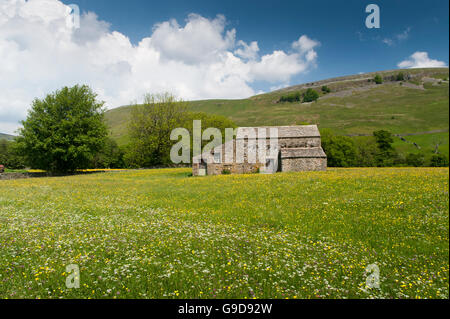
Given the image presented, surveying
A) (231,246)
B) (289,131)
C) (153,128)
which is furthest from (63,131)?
(231,246)

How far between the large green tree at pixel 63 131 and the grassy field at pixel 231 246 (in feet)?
88.6

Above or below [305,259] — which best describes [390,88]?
above

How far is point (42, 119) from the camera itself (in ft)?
124

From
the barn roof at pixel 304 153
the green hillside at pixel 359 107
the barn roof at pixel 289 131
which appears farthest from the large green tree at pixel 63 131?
the green hillside at pixel 359 107

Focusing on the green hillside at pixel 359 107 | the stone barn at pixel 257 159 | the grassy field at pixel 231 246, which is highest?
the green hillside at pixel 359 107

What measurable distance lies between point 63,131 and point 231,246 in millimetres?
42251

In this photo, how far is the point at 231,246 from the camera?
7840 mm

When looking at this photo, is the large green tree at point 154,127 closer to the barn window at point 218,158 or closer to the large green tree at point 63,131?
the large green tree at point 63,131

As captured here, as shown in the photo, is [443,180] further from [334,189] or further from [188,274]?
[188,274]

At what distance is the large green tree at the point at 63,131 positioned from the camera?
37.5 m

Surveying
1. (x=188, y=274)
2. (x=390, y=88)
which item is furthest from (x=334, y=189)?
(x=390, y=88)

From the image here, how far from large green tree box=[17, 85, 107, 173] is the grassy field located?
88.6ft

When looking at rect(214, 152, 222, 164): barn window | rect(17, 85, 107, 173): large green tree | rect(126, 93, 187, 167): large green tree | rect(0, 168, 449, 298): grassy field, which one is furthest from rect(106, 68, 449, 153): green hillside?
rect(0, 168, 449, 298): grassy field
